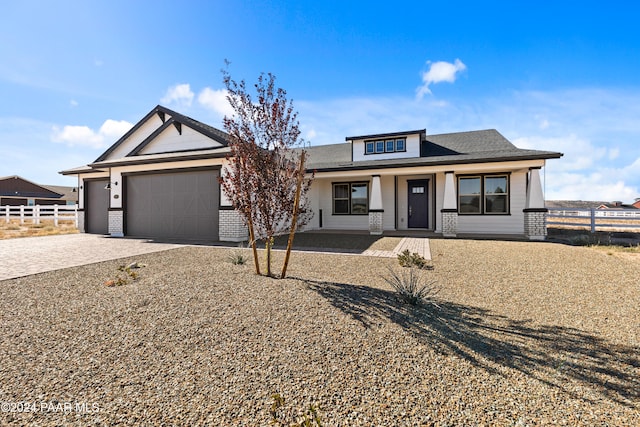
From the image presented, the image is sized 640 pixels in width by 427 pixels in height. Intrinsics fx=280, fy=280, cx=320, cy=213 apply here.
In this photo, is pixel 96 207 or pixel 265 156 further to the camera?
pixel 96 207

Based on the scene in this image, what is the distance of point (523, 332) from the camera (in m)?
3.47

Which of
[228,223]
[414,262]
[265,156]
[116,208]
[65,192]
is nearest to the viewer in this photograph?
[265,156]

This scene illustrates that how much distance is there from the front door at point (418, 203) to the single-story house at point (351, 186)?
0.17 ft

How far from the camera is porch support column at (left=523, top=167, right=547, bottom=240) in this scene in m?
11.5

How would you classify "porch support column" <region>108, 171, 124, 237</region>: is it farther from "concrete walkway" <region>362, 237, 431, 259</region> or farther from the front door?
the front door

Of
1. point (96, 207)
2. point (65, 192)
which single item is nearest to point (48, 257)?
point (96, 207)

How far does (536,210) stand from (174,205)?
15.3m

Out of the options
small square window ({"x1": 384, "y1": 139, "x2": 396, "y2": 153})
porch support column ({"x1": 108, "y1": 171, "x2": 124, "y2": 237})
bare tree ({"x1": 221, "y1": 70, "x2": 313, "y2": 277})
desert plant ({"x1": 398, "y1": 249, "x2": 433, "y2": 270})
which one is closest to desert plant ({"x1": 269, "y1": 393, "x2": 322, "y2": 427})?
bare tree ({"x1": 221, "y1": 70, "x2": 313, "y2": 277})

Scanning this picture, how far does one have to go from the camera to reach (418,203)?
49.0 feet

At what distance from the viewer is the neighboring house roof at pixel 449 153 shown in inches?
463

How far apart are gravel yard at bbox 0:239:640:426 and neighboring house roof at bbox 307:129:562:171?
7472 mm

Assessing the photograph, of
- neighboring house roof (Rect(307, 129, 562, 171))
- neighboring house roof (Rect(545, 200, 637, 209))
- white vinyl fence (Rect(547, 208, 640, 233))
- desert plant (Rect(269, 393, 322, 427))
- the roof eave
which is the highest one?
neighboring house roof (Rect(307, 129, 562, 171))

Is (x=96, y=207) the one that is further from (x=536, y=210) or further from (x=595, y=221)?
(x=595, y=221)

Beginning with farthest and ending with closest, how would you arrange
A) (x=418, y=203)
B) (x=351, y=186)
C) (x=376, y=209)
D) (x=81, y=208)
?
(x=351, y=186)
(x=81, y=208)
(x=418, y=203)
(x=376, y=209)
